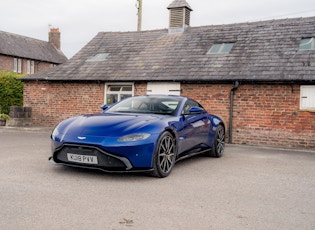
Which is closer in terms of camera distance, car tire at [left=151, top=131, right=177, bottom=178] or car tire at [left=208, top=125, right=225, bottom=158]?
car tire at [left=151, top=131, right=177, bottom=178]

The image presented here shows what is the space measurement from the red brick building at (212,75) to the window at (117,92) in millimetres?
39

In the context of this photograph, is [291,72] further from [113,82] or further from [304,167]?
[113,82]

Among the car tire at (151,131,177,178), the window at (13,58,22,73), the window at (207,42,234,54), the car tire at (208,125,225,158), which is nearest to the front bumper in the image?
the car tire at (151,131,177,178)

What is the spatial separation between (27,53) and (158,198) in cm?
3840

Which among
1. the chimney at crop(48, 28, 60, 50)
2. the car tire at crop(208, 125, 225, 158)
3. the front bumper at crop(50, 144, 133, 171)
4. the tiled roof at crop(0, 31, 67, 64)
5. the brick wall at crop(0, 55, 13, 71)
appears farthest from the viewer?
the chimney at crop(48, 28, 60, 50)

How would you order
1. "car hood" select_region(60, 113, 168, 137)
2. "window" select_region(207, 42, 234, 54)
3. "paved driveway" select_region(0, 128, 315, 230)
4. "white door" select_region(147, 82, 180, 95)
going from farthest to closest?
"window" select_region(207, 42, 234, 54), "white door" select_region(147, 82, 180, 95), "car hood" select_region(60, 113, 168, 137), "paved driveway" select_region(0, 128, 315, 230)

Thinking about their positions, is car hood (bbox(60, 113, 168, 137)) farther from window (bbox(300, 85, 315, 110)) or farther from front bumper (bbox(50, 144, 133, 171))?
window (bbox(300, 85, 315, 110))

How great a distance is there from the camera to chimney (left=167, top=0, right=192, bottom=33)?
56.5 feet

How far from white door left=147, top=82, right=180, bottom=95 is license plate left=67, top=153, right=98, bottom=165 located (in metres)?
8.35

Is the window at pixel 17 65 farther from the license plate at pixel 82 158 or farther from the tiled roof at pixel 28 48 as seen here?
the license plate at pixel 82 158

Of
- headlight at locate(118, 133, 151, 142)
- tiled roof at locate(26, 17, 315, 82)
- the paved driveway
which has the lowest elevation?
the paved driveway

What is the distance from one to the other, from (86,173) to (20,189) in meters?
1.29

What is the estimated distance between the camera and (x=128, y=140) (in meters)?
5.48

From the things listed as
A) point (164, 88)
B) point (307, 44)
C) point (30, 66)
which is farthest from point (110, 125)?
point (30, 66)
